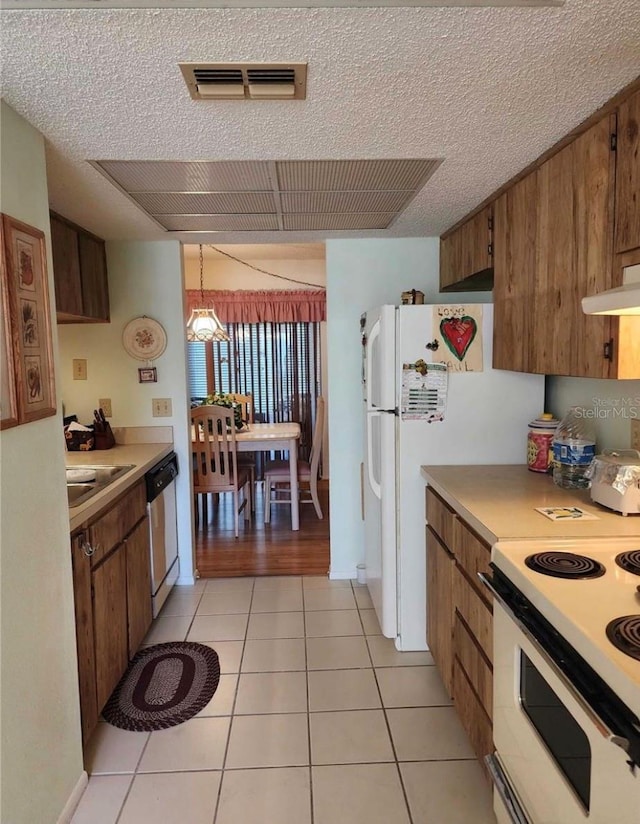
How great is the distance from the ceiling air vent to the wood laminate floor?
2.85m

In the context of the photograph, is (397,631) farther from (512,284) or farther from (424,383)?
(512,284)

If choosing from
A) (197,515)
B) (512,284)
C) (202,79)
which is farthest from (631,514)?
(197,515)

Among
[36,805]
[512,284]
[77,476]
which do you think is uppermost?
[512,284]

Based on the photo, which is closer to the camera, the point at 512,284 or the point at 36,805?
the point at 36,805

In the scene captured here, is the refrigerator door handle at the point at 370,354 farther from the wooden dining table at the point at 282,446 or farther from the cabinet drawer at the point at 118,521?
the wooden dining table at the point at 282,446

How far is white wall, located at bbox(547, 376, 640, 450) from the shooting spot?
1.96 metres

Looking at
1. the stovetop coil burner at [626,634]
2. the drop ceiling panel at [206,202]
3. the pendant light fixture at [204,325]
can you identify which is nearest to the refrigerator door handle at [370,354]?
the drop ceiling panel at [206,202]

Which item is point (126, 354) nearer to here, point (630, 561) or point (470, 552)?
point (470, 552)

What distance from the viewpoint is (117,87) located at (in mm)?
1370

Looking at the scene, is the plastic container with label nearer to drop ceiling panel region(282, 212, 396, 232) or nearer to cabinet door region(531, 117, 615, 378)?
cabinet door region(531, 117, 615, 378)

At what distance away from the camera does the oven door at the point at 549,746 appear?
0.94 meters

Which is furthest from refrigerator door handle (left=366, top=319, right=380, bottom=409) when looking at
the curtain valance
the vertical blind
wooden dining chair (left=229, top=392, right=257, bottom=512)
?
the vertical blind

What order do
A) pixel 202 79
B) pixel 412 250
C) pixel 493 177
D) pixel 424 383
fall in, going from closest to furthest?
pixel 202 79
pixel 493 177
pixel 424 383
pixel 412 250

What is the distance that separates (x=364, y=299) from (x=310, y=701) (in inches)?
85.4
